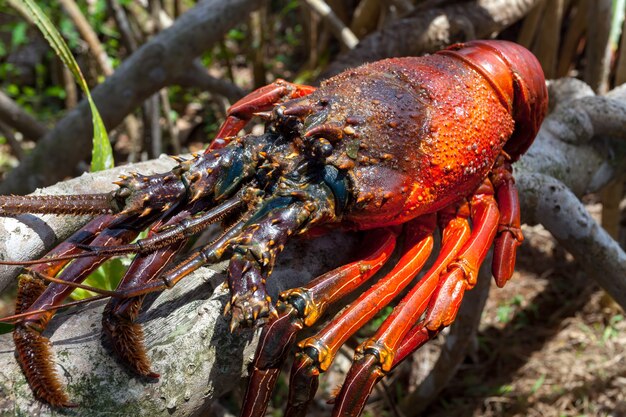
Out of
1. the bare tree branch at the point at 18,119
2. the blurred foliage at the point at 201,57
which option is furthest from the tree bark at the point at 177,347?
the blurred foliage at the point at 201,57

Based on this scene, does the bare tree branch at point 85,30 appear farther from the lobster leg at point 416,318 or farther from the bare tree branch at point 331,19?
the lobster leg at point 416,318

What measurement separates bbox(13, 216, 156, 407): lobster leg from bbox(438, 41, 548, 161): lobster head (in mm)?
1603

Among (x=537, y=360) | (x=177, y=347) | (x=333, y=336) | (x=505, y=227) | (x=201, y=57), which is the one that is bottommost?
(x=537, y=360)

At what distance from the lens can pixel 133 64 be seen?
3701 mm

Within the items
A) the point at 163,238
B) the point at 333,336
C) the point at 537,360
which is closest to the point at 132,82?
the point at 163,238

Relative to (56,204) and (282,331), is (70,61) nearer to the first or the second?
(56,204)

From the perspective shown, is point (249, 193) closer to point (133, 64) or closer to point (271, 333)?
point (271, 333)

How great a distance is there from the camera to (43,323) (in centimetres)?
174

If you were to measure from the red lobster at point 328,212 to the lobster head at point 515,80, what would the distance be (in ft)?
0.04

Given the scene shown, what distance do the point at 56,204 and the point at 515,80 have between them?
1930mm

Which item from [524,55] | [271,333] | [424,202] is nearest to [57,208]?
[271,333]

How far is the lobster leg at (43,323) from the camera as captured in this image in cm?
164

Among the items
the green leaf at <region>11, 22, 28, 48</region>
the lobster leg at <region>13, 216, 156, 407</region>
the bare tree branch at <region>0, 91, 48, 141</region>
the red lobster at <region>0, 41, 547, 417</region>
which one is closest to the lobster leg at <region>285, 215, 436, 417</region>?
the red lobster at <region>0, 41, 547, 417</region>

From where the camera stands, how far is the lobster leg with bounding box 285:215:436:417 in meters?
1.86
